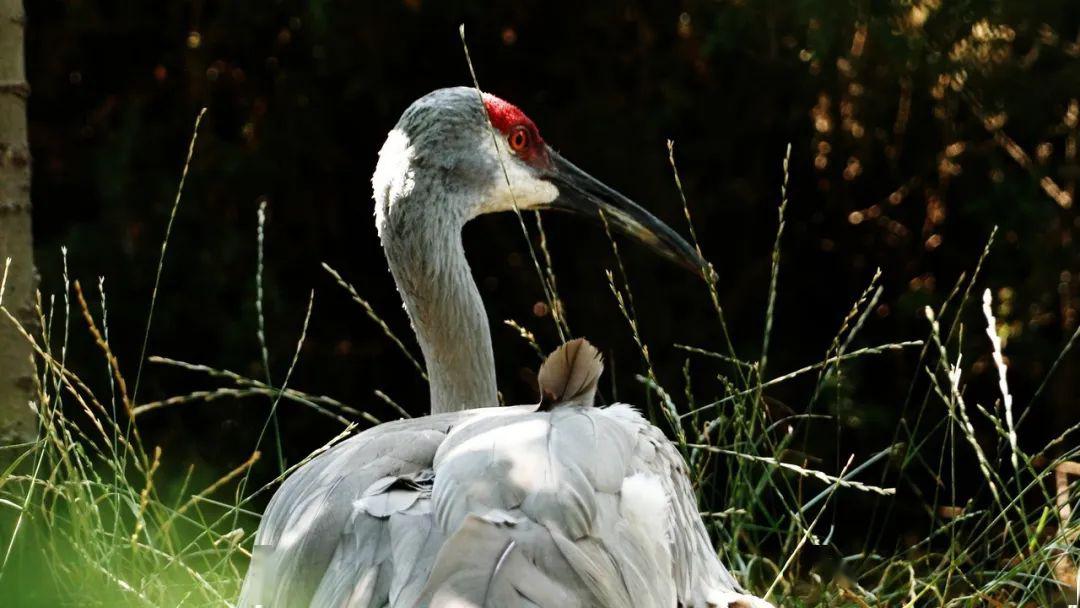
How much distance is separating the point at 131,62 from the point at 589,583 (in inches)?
181

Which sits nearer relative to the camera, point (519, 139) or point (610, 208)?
point (519, 139)

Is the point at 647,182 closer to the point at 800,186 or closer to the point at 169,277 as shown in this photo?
the point at 800,186

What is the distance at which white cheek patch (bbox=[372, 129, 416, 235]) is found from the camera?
3496 millimetres

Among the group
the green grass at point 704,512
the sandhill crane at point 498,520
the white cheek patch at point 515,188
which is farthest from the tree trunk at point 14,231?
the white cheek patch at point 515,188

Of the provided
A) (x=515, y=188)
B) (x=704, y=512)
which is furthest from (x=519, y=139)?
(x=704, y=512)

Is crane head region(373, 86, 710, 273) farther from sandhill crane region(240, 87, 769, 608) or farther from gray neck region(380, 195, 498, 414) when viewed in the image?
sandhill crane region(240, 87, 769, 608)

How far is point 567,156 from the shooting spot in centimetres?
600

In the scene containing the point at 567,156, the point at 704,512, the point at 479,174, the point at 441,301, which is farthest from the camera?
the point at 567,156

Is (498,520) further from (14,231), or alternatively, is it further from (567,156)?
(567,156)

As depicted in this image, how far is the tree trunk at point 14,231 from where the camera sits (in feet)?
9.85

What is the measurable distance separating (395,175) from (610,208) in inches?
24.4

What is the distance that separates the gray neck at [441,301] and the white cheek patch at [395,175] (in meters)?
0.02

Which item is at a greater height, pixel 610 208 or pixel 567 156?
pixel 610 208

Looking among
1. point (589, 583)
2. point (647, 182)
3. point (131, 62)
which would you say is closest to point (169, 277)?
point (131, 62)
